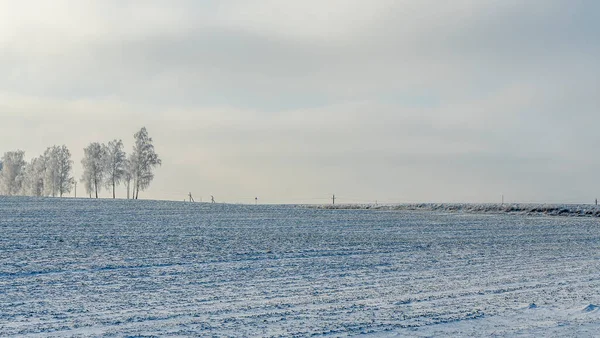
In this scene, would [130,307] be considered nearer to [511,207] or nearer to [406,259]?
[406,259]

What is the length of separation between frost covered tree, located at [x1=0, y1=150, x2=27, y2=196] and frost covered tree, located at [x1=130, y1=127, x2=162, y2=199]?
132ft

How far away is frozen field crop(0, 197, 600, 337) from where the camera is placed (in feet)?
34.8

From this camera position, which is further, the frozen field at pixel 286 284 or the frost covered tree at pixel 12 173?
the frost covered tree at pixel 12 173

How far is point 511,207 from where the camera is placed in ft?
190

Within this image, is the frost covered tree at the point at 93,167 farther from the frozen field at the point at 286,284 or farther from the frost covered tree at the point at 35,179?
the frozen field at the point at 286,284

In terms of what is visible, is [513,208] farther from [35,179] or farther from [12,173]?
[12,173]

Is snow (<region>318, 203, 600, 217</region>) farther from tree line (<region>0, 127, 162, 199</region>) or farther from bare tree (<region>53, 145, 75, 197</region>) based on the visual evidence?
bare tree (<region>53, 145, 75, 197</region>)

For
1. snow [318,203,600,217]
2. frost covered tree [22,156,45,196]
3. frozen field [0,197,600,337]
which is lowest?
frozen field [0,197,600,337]

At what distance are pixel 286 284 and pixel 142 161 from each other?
91236 mm

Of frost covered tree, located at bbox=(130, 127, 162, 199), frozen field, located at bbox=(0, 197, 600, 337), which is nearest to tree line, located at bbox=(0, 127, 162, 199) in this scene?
frost covered tree, located at bbox=(130, 127, 162, 199)

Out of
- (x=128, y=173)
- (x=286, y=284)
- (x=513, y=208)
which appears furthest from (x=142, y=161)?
(x=286, y=284)

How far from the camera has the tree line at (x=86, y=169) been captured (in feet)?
338

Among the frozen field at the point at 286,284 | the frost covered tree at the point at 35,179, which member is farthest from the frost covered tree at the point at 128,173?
the frozen field at the point at 286,284

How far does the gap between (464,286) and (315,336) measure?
6238mm
